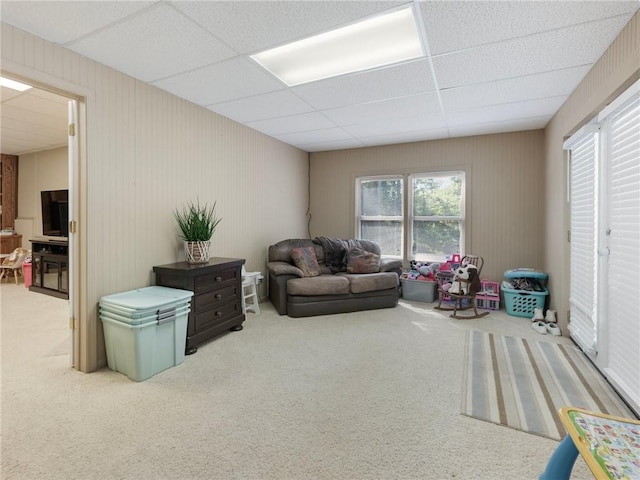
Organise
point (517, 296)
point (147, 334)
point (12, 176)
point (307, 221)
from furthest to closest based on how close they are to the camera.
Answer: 1. point (12, 176)
2. point (307, 221)
3. point (517, 296)
4. point (147, 334)

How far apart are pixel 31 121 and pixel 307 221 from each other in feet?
14.0

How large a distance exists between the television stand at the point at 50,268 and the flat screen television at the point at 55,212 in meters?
0.33

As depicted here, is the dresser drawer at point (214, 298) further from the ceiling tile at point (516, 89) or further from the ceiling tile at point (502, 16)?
the ceiling tile at point (516, 89)

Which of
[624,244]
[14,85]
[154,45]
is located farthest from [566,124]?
[14,85]

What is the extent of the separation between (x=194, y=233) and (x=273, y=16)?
2083mm

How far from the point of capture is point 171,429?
180 centimetres

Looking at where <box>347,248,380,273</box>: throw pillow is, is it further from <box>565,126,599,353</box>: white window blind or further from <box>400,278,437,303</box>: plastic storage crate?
<box>565,126,599,353</box>: white window blind

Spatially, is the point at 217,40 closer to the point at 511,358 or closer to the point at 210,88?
the point at 210,88

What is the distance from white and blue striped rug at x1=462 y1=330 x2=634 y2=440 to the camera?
6.29 ft

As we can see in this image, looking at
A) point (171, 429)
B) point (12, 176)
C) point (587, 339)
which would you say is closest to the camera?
point (171, 429)

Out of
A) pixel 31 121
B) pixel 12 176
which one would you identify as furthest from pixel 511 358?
pixel 12 176

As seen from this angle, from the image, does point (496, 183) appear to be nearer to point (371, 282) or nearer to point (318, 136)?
point (371, 282)

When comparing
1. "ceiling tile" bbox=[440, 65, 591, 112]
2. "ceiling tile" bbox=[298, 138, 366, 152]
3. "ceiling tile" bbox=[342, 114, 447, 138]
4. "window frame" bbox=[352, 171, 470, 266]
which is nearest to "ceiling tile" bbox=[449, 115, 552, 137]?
"ceiling tile" bbox=[342, 114, 447, 138]

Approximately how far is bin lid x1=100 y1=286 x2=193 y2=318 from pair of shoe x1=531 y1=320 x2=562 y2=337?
3649 mm
